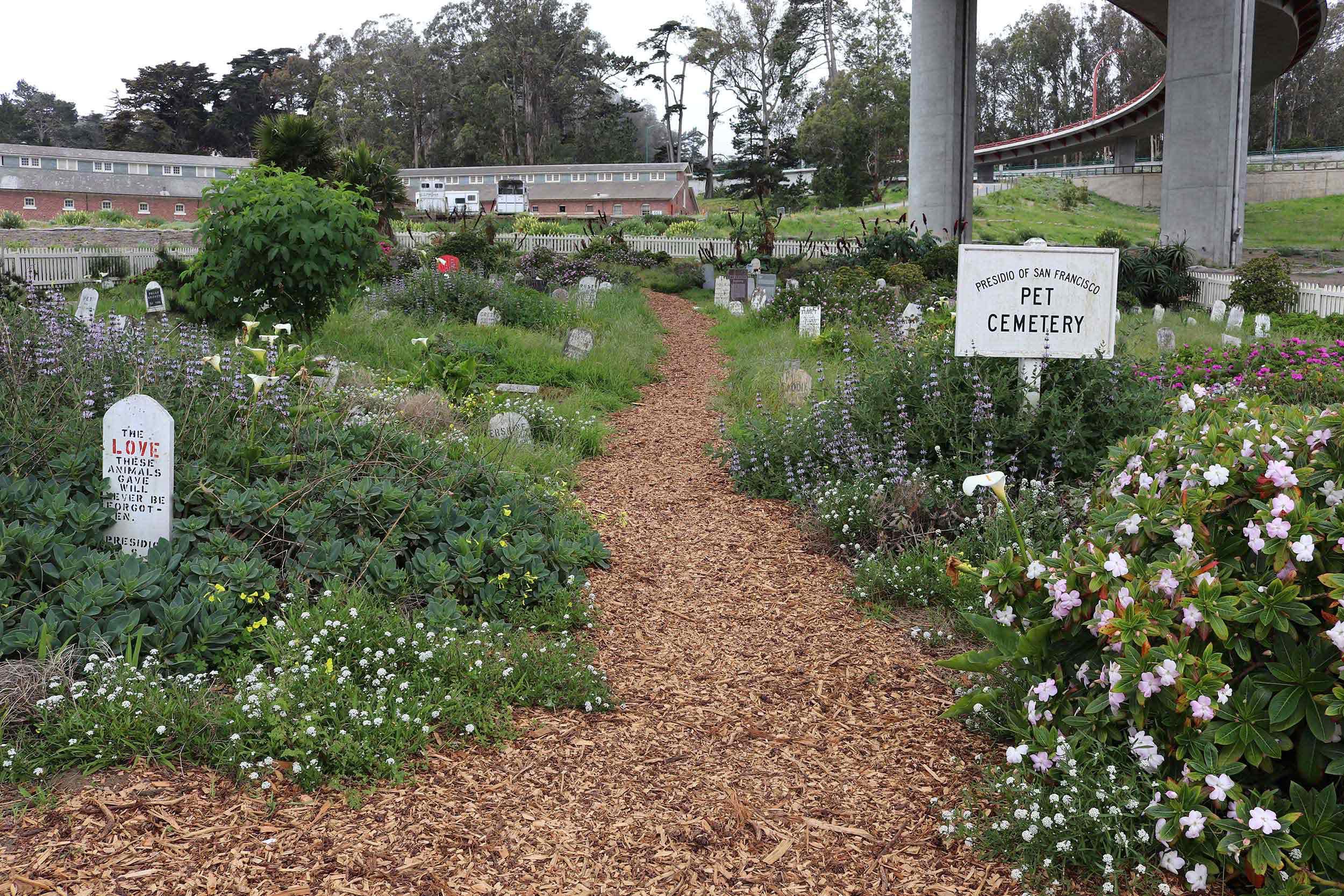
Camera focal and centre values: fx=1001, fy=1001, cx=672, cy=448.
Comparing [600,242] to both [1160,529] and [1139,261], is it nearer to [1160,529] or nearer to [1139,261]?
[1139,261]

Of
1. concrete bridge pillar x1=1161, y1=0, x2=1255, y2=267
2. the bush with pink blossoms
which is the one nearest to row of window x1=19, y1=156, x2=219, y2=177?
concrete bridge pillar x1=1161, y1=0, x2=1255, y2=267

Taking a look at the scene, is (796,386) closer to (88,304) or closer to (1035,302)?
(1035,302)

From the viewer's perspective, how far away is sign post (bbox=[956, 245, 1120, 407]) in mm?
5863

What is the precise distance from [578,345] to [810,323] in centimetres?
298

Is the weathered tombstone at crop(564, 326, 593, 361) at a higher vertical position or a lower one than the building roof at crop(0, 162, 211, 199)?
lower

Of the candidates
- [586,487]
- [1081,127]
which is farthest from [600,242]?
Result: [1081,127]

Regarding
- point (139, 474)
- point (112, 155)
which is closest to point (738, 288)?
point (139, 474)

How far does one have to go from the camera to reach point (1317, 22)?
3212 cm

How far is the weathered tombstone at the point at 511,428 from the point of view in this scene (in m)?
7.34

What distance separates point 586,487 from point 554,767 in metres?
3.69

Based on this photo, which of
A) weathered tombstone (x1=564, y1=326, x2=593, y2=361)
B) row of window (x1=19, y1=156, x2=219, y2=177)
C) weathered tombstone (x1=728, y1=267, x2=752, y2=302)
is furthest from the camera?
row of window (x1=19, y1=156, x2=219, y2=177)

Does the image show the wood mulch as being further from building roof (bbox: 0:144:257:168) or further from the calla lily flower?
building roof (bbox: 0:144:257:168)

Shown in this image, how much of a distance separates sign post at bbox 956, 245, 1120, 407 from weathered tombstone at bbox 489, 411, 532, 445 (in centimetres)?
320

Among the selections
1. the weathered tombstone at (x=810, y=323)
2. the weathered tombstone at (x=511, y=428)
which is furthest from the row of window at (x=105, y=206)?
the weathered tombstone at (x=511, y=428)
